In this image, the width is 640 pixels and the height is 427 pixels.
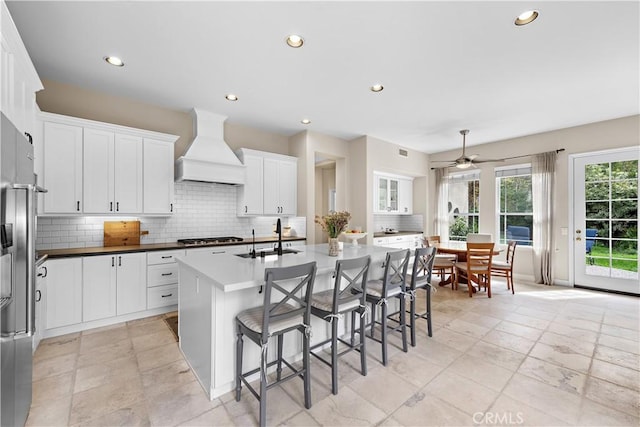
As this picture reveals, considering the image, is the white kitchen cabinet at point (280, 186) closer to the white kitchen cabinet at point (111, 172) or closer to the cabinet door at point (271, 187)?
the cabinet door at point (271, 187)

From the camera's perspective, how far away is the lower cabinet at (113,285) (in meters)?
3.16

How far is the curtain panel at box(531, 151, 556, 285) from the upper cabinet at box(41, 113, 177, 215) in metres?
6.29

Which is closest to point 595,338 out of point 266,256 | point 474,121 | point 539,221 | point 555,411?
point 555,411

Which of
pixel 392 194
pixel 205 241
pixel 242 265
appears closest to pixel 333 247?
pixel 242 265

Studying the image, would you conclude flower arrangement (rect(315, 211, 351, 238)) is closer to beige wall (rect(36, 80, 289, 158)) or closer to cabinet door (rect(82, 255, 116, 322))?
cabinet door (rect(82, 255, 116, 322))

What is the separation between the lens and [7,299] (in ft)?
4.64

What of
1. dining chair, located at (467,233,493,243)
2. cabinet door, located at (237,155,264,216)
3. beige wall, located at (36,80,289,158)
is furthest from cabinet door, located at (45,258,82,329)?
dining chair, located at (467,233,493,243)

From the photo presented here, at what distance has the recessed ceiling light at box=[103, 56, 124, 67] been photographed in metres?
2.76

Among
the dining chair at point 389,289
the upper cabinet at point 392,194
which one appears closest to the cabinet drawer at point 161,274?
the dining chair at point 389,289

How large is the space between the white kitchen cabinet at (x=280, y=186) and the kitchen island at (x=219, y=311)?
2403 millimetres

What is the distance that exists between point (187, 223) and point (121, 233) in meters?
0.85

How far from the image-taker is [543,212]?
5.20m

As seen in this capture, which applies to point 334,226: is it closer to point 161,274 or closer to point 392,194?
point 161,274

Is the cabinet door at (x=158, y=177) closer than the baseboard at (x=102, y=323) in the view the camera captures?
No
